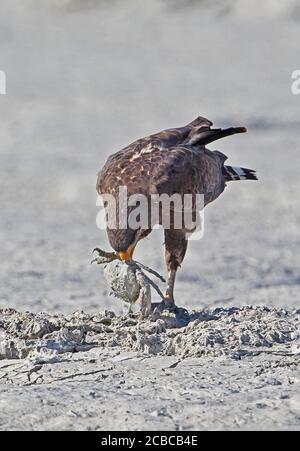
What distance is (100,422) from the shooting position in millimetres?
4875

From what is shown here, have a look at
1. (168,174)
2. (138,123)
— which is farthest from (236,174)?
(138,123)

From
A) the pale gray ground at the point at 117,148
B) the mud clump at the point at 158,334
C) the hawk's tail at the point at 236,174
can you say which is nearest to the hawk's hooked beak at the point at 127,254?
the mud clump at the point at 158,334

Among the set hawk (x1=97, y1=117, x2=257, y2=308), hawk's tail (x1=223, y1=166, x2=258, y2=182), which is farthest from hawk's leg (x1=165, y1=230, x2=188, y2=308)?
hawk's tail (x1=223, y1=166, x2=258, y2=182)

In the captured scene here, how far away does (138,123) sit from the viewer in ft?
49.9

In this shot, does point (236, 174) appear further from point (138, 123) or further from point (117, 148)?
point (138, 123)

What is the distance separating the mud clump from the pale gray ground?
88 millimetres

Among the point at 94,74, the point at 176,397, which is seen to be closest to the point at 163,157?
the point at 176,397

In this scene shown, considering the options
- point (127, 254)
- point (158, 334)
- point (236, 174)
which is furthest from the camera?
point (236, 174)

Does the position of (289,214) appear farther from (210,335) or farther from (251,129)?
(210,335)

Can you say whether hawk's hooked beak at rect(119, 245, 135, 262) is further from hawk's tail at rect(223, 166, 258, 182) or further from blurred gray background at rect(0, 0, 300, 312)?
blurred gray background at rect(0, 0, 300, 312)

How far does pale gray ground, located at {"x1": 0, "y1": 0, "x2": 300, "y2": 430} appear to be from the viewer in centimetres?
526

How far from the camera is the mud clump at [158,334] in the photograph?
6.12 m

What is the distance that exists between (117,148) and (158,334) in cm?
761

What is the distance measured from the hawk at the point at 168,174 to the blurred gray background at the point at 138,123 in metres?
1.27
